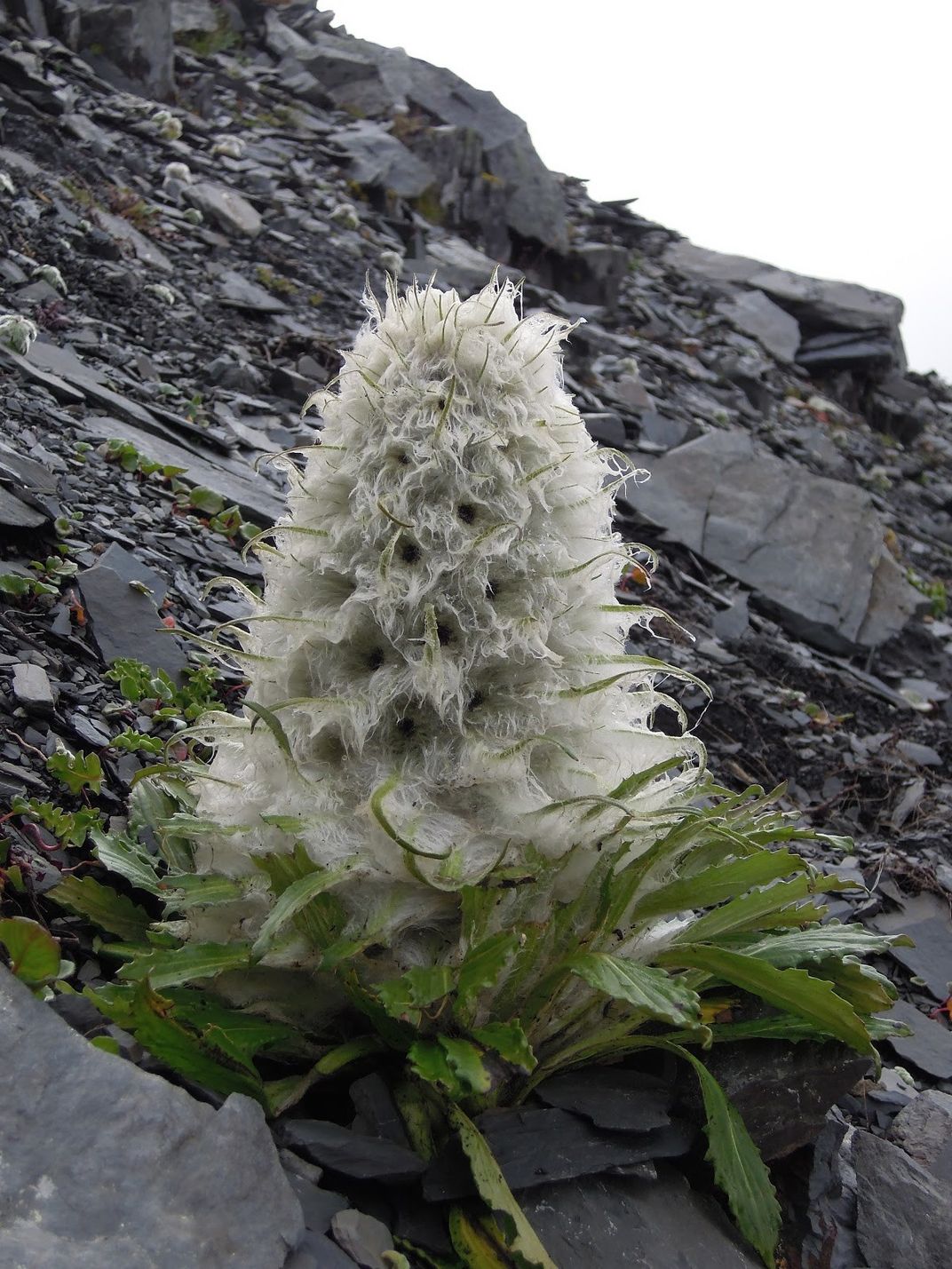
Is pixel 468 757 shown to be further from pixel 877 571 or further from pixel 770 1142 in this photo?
pixel 877 571

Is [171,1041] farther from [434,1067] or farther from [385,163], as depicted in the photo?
[385,163]

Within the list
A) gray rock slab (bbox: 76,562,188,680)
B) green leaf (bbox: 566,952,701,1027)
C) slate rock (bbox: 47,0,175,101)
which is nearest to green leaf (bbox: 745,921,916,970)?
green leaf (bbox: 566,952,701,1027)

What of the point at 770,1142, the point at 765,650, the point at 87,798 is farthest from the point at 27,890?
→ the point at 765,650

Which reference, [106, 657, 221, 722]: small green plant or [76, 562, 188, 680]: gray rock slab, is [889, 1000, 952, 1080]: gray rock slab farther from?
[76, 562, 188, 680]: gray rock slab

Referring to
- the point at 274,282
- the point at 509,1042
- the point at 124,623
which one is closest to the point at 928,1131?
the point at 509,1042

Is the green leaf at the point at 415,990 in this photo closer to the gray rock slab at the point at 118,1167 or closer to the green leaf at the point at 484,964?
the green leaf at the point at 484,964
